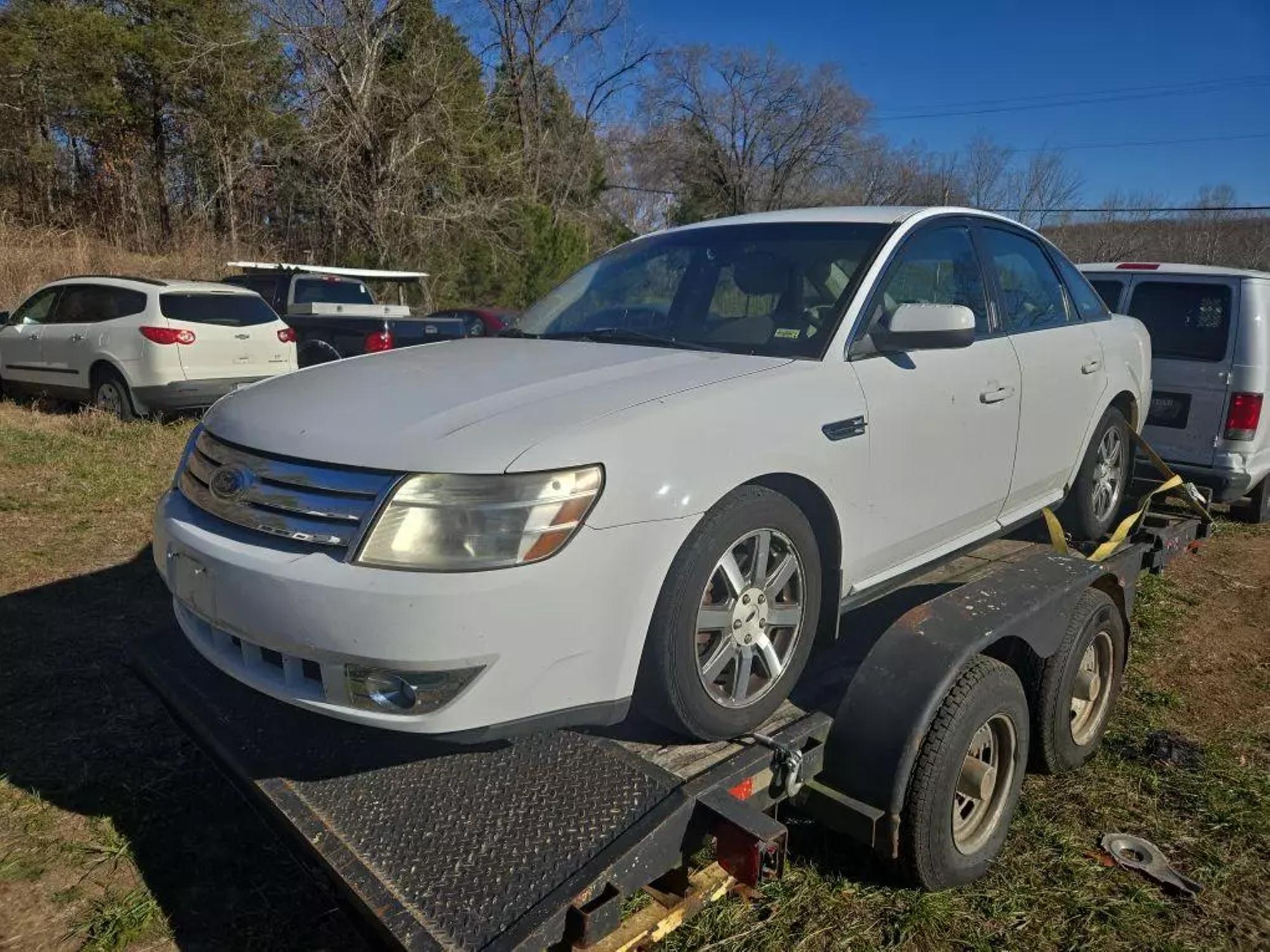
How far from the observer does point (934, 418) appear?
318cm

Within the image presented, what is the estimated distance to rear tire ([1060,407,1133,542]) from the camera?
445 centimetres

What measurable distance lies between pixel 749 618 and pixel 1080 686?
58.6 inches

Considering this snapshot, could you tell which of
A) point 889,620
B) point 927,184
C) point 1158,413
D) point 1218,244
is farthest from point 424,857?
point 927,184

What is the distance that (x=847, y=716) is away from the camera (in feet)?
8.28

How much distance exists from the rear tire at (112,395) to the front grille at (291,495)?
26.0 ft

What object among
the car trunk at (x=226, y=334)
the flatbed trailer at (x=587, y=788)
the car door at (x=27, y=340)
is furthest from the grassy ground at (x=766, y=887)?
the car door at (x=27, y=340)

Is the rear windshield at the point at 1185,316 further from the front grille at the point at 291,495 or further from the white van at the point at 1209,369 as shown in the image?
the front grille at the point at 291,495

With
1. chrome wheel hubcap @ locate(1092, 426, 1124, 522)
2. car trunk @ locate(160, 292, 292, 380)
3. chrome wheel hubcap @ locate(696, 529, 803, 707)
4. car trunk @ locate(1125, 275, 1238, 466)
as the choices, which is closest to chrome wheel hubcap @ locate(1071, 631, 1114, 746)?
chrome wheel hubcap @ locate(696, 529, 803, 707)

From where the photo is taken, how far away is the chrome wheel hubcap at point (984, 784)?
260 centimetres

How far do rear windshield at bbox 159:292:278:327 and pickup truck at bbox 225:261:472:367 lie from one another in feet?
2.22

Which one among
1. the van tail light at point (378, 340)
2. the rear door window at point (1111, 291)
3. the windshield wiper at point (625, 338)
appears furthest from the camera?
the van tail light at point (378, 340)

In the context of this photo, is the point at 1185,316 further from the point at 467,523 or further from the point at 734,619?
the point at 467,523

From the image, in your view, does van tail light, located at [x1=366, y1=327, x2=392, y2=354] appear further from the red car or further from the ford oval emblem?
the ford oval emblem

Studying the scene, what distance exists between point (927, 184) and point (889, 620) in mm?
41826
